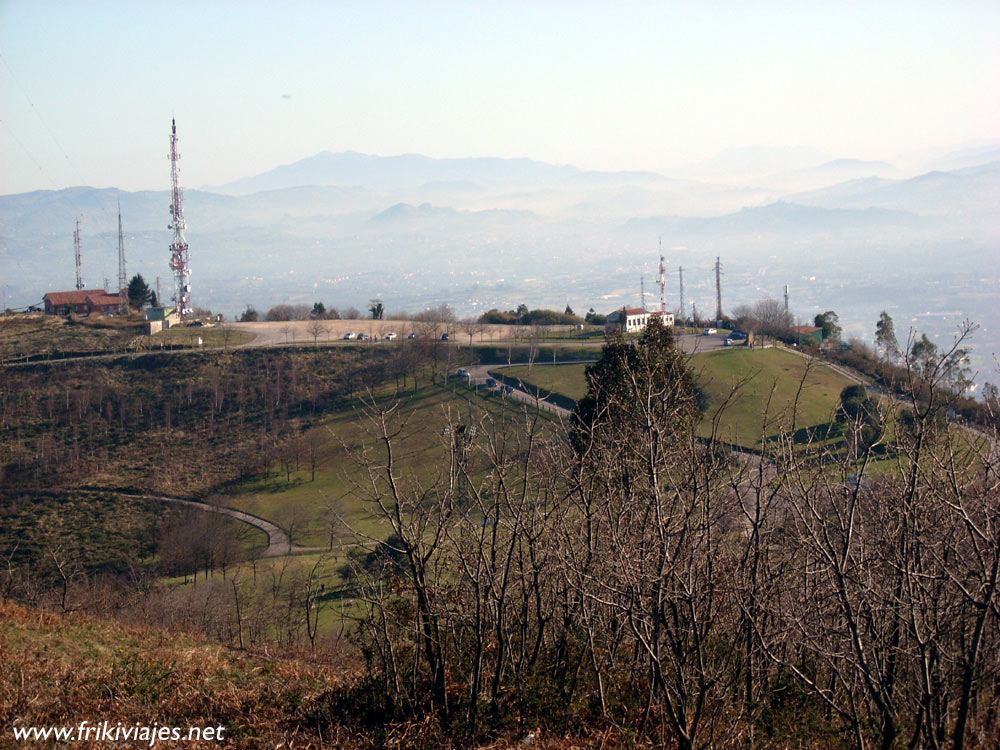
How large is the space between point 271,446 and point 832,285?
90880 millimetres

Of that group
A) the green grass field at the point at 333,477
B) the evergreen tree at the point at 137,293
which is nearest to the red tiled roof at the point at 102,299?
the evergreen tree at the point at 137,293

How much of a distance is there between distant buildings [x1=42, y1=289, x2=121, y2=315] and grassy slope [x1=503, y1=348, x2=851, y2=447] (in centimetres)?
2517

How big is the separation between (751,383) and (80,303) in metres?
37.2

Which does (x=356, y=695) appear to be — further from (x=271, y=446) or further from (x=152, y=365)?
(x=152, y=365)

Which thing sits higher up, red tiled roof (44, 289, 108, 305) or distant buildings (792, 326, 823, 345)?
red tiled roof (44, 289, 108, 305)

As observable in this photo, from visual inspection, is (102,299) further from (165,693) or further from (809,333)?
(165,693)

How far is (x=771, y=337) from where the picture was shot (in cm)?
3956

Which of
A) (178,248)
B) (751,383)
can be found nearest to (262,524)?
(751,383)

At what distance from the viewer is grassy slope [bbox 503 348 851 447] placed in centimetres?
2448

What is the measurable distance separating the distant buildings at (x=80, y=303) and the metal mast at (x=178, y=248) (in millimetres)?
3543

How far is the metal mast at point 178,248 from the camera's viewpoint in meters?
44.9

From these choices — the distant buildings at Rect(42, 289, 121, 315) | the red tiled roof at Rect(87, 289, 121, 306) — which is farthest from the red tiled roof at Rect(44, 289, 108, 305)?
the red tiled roof at Rect(87, 289, 121, 306)

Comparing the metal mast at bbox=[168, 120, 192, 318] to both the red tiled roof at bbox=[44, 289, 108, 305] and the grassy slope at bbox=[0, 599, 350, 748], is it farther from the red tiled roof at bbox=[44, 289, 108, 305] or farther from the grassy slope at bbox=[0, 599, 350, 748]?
the grassy slope at bbox=[0, 599, 350, 748]

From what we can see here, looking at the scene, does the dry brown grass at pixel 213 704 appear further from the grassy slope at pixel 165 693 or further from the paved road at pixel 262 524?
the paved road at pixel 262 524
